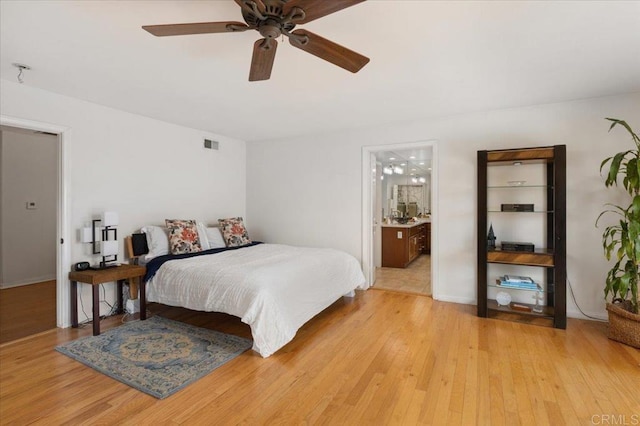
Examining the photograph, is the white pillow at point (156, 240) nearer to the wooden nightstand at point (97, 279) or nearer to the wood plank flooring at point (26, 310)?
the wooden nightstand at point (97, 279)

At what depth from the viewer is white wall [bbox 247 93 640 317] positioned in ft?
11.2

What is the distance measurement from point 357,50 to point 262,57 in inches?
33.2

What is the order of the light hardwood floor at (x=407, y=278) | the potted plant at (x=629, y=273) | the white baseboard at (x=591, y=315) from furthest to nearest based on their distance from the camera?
1. the light hardwood floor at (x=407, y=278)
2. the white baseboard at (x=591, y=315)
3. the potted plant at (x=629, y=273)

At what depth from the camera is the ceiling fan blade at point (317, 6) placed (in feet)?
4.81

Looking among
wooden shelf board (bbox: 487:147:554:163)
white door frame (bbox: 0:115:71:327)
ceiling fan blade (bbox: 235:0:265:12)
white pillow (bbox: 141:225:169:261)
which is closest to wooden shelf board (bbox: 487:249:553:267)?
wooden shelf board (bbox: 487:147:554:163)

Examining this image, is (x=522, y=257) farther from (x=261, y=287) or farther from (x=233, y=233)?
(x=233, y=233)

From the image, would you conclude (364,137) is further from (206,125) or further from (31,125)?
(31,125)

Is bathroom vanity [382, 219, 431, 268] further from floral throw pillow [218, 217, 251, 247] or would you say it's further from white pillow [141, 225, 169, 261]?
white pillow [141, 225, 169, 261]

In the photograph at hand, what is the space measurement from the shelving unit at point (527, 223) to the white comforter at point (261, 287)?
1.75 meters

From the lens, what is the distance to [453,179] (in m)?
4.04

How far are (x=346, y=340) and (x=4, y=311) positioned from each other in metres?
4.18

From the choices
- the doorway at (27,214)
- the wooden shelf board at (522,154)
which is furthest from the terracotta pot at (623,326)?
the doorway at (27,214)

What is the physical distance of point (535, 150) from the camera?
10.9 feet

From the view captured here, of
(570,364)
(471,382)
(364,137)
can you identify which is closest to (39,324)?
(471,382)
